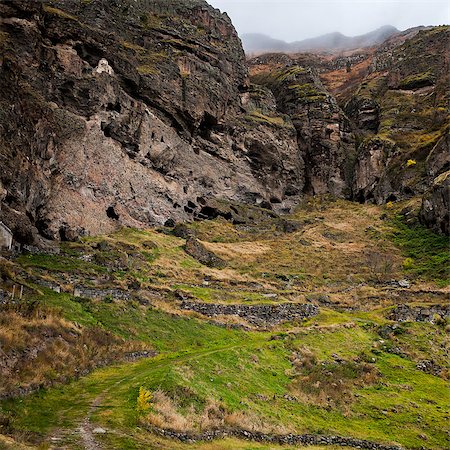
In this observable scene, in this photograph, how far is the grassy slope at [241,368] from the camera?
15484 mm

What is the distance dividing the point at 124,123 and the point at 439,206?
49.4 m

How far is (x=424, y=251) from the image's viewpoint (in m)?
61.2

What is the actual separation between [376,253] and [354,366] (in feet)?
132

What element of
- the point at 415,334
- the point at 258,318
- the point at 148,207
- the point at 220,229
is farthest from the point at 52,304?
the point at 220,229

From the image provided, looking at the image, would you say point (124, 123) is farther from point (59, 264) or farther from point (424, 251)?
point (424, 251)

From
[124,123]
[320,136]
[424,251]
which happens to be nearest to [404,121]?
[320,136]

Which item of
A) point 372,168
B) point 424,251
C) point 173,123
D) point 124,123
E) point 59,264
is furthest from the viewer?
point 372,168

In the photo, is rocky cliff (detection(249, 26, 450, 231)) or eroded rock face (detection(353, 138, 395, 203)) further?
eroded rock face (detection(353, 138, 395, 203))

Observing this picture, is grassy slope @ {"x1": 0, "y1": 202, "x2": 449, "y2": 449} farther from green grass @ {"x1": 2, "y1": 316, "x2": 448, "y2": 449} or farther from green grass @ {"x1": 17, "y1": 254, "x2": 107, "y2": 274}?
green grass @ {"x1": 17, "y1": 254, "x2": 107, "y2": 274}

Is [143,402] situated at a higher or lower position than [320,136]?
lower

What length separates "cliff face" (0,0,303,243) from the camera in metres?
44.2

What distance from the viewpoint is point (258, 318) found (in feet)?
116

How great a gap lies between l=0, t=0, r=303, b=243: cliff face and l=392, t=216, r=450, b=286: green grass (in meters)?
28.7

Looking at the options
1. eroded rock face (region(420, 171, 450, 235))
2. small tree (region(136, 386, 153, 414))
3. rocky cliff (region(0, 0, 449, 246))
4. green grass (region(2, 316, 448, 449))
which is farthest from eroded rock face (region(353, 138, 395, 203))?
small tree (region(136, 386, 153, 414))
